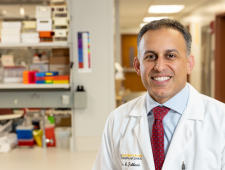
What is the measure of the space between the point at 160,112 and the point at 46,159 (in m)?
1.34

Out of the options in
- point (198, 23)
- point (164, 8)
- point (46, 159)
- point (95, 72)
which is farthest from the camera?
point (198, 23)

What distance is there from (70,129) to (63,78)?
0.55 metres

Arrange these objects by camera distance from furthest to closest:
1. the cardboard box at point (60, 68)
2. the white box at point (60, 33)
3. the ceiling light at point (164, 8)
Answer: the ceiling light at point (164, 8)
the cardboard box at point (60, 68)
the white box at point (60, 33)

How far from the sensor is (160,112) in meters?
1.24

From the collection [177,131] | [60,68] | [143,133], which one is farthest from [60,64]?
[177,131]

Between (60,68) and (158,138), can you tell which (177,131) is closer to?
(158,138)

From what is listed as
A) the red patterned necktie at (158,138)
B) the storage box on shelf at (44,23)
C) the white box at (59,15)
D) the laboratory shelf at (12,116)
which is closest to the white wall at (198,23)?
the white box at (59,15)

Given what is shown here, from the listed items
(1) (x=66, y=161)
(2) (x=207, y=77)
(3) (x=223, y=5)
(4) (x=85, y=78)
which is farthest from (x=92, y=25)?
(2) (x=207, y=77)

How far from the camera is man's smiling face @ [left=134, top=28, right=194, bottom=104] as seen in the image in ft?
3.73

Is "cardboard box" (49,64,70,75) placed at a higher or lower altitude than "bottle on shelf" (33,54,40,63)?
lower

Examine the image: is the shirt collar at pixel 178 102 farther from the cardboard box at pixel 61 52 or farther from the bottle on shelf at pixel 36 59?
the bottle on shelf at pixel 36 59

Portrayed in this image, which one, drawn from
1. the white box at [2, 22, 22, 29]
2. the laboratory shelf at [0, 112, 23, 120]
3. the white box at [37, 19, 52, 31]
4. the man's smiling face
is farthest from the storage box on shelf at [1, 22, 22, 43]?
the man's smiling face

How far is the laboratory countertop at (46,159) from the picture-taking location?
2043mm

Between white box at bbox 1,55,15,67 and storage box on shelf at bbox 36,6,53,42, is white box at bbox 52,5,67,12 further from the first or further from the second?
white box at bbox 1,55,15,67
